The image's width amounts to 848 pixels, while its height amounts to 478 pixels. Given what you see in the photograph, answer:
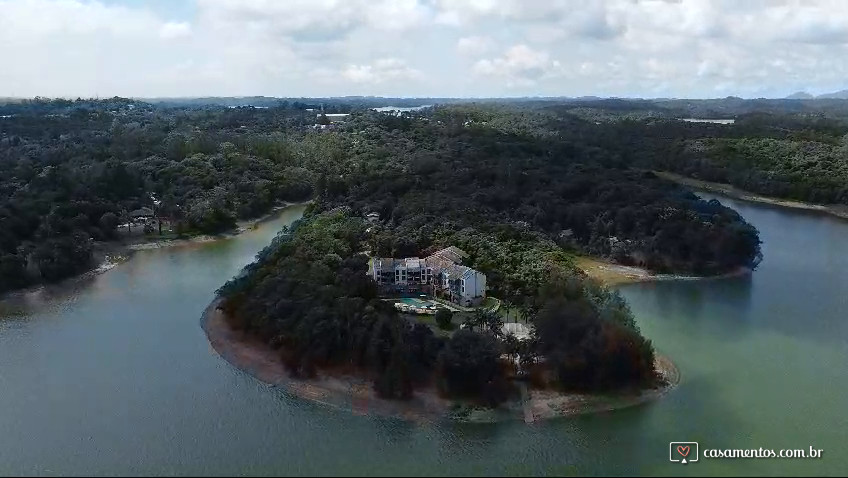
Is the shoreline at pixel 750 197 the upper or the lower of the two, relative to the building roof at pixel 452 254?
lower

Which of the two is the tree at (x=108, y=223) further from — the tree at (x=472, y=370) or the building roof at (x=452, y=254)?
the tree at (x=472, y=370)

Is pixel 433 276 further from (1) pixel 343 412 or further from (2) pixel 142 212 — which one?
(2) pixel 142 212

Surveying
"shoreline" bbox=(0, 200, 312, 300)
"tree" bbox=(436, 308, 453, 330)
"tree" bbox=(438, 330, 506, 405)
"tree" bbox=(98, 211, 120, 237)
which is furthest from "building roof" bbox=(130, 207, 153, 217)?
"tree" bbox=(438, 330, 506, 405)

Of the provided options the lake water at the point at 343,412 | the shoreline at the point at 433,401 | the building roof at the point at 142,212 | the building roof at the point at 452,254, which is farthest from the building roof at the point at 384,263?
the building roof at the point at 142,212

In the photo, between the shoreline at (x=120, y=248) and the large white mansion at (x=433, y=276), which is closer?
the large white mansion at (x=433, y=276)

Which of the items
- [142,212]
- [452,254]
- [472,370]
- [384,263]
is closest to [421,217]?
[452,254]

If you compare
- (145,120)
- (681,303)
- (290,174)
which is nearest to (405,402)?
(681,303)

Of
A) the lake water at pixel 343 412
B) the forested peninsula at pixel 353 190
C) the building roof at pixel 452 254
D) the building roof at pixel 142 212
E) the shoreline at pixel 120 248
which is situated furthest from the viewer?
the building roof at pixel 142 212
